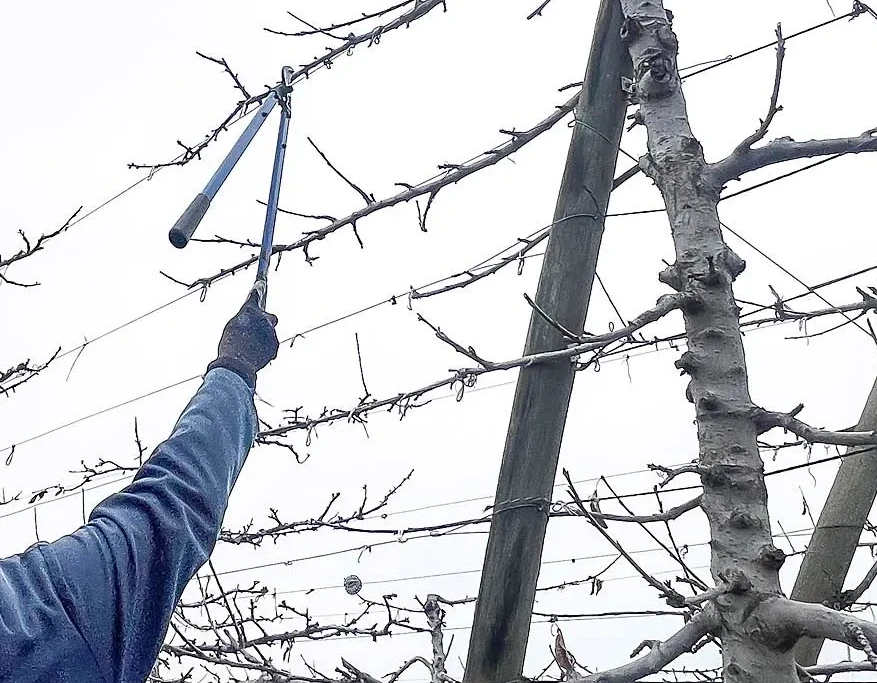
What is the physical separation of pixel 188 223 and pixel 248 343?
1.15ft

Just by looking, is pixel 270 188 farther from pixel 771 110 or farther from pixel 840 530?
pixel 840 530

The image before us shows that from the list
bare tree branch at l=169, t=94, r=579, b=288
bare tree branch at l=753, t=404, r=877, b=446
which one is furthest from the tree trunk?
bare tree branch at l=169, t=94, r=579, b=288

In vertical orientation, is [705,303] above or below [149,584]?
above

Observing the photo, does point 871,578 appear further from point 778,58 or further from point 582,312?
point 778,58

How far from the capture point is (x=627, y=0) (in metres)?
1.92

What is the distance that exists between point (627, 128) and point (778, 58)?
1.99 feet

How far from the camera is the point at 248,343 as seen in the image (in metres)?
2.03

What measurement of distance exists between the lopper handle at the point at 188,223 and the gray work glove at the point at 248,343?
29 centimetres

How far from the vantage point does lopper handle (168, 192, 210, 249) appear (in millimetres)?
1751

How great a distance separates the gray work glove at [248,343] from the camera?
1969mm

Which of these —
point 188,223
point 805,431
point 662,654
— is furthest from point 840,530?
point 188,223

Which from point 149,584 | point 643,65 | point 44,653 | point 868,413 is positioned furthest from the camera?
point 868,413

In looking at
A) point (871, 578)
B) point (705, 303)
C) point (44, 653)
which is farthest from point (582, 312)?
point (44, 653)

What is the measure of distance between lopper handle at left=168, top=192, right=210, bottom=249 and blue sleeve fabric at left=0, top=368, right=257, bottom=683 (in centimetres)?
34
